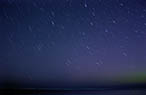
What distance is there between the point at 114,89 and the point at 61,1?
0.31 metres

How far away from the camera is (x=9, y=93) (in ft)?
2.53

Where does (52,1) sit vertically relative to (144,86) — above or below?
above

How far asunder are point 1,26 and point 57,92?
10.6 inches

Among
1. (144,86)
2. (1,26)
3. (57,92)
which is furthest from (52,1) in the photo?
(144,86)

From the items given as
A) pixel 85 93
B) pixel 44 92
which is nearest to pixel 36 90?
pixel 44 92

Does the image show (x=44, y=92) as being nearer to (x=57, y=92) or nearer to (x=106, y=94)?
(x=57, y=92)

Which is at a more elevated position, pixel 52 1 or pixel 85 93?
pixel 52 1

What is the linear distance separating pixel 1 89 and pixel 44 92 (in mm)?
130

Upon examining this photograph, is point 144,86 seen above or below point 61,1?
below

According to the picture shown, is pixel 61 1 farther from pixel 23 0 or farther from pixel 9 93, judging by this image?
pixel 9 93

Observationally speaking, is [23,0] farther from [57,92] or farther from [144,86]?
[144,86]

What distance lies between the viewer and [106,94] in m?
0.76

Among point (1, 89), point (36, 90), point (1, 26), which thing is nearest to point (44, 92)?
point (36, 90)

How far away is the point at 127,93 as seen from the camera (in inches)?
29.9
